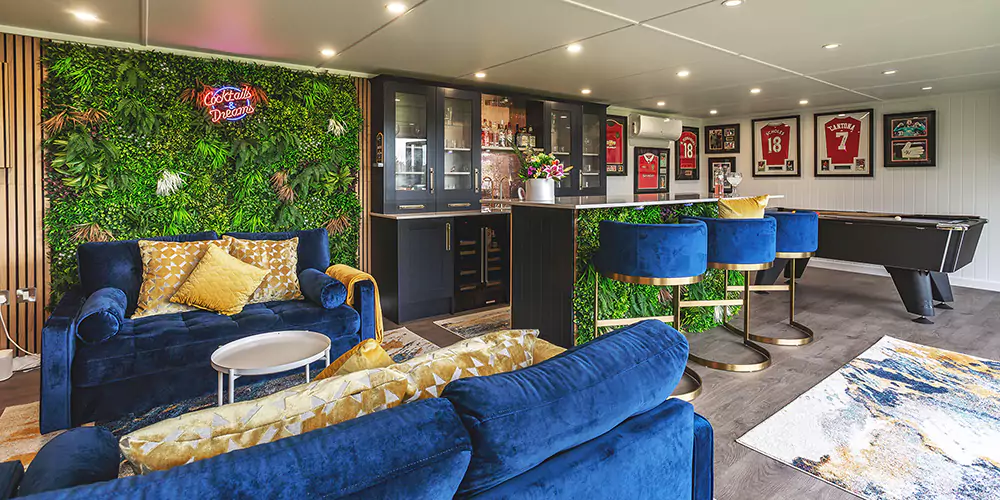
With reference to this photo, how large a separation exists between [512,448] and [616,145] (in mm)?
7234

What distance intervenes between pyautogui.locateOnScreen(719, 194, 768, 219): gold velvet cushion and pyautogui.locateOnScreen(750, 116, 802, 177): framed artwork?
4.87 metres

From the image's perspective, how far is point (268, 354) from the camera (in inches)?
101

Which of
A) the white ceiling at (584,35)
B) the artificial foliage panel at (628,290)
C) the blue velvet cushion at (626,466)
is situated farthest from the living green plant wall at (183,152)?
the blue velvet cushion at (626,466)

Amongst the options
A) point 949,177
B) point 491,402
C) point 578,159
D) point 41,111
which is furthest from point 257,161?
point 949,177

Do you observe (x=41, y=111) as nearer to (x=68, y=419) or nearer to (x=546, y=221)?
(x=68, y=419)

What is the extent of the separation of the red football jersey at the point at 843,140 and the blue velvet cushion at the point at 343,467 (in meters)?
8.40

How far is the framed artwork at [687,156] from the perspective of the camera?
8906 millimetres

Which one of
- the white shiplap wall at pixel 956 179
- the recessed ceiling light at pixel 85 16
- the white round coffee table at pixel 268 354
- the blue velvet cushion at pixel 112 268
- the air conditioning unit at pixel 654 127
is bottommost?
the white round coffee table at pixel 268 354

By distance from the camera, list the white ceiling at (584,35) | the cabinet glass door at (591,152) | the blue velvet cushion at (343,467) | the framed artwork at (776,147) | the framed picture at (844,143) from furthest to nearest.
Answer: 1. the framed artwork at (776,147)
2. the framed picture at (844,143)
3. the cabinet glass door at (591,152)
4. the white ceiling at (584,35)
5. the blue velvet cushion at (343,467)

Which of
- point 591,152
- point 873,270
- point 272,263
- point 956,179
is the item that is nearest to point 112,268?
point 272,263

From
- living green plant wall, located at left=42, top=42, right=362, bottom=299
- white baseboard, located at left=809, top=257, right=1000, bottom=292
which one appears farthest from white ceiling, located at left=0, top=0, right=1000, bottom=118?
white baseboard, located at left=809, top=257, right=1000, bottom=292

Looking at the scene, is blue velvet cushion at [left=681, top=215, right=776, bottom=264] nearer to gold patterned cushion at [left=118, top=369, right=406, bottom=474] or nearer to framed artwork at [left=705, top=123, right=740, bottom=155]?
gold patterned cushion at [left=118, top=369, right=406, bottom=474]

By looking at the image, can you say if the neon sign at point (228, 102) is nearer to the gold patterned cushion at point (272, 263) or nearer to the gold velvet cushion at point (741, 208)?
the gold patterned cushion at point (272, 263)

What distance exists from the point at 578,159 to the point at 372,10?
3.88m
